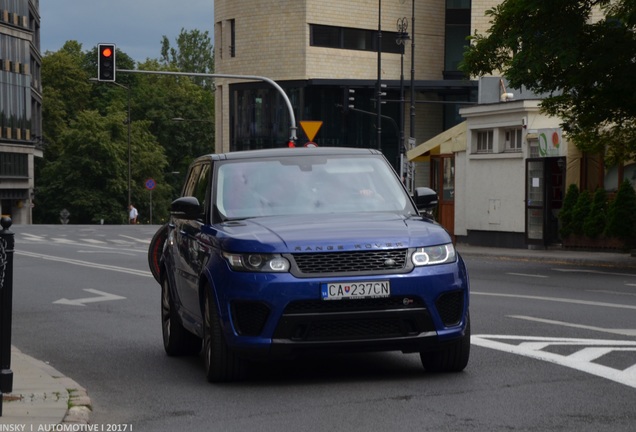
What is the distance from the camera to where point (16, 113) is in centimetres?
9975

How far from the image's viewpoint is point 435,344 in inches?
388

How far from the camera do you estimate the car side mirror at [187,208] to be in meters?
10.8

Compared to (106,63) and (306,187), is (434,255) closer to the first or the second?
(306,187)

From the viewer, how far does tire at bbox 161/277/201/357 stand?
39.2ft

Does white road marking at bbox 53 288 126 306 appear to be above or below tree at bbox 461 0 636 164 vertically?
below

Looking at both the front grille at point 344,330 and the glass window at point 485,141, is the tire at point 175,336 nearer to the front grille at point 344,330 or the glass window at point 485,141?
the front grille at point 344,330

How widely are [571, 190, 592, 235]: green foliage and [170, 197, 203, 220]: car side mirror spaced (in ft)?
94.1

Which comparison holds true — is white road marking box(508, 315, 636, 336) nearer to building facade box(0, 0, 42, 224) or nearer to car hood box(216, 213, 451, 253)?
car hood box(216, 213, 451, 253)

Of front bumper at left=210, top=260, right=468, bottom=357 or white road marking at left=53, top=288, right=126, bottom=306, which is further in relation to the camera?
white road marking at left=53, top=288, right=126, bottom=306

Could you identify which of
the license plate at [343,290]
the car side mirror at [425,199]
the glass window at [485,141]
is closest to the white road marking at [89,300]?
the car side mirror at [425,199]

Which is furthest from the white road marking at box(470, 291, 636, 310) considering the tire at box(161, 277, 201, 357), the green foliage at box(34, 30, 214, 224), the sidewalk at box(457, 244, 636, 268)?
the green foliage at box(34, 30, 214, 224)

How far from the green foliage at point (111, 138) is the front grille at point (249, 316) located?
91.8 m

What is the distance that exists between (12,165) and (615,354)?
298ft

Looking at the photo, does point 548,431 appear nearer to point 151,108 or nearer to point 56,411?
point 56,411
